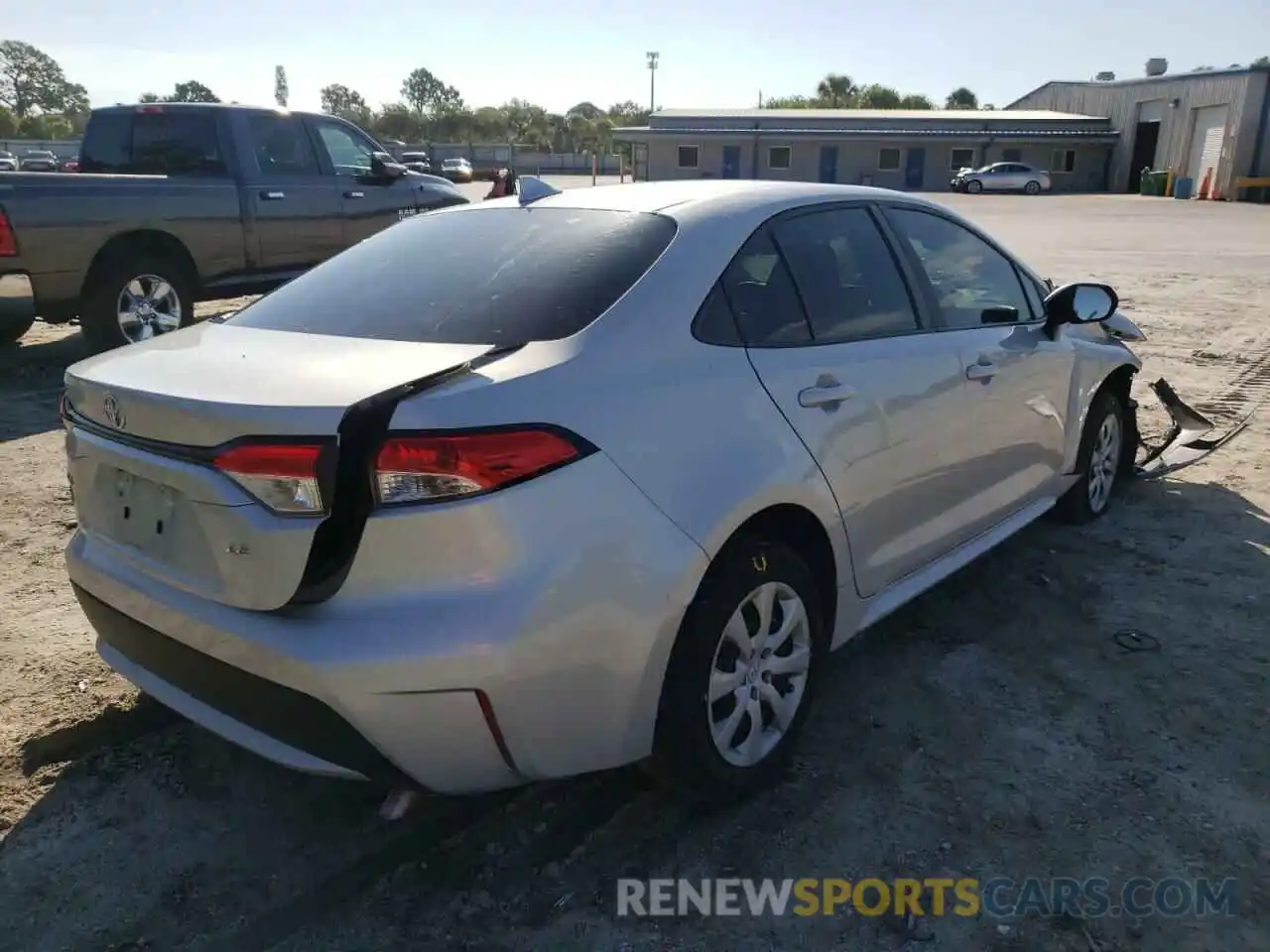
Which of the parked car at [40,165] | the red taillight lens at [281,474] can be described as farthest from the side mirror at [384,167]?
the red taillight lens at [281,474]

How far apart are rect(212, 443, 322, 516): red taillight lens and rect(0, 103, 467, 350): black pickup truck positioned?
5.87 m

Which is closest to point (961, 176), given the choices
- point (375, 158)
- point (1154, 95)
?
point (1154, 95)

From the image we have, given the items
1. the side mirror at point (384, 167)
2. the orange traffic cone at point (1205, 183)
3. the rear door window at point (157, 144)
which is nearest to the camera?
the rear door window at point (157, 144)

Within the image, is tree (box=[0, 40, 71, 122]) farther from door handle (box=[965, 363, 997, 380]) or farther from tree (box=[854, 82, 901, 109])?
door handle (box=[965, 363, 997, 380])

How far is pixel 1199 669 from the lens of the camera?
3.50m

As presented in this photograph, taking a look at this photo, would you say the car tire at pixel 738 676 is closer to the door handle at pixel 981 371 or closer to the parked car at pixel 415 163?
the door handle at pixel 981 371

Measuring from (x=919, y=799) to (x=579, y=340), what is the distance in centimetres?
160

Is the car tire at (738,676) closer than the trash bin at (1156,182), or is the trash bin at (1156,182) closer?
the car tire at (738,676)

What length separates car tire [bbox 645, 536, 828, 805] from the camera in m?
2.42

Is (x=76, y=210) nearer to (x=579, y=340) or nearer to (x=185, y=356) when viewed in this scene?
(x=185, y=356)

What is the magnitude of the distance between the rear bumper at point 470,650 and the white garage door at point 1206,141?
155 ft

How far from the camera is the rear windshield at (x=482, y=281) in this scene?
2521mm

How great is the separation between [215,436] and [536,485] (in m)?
0.70

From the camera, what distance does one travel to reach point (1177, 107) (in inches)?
1740
